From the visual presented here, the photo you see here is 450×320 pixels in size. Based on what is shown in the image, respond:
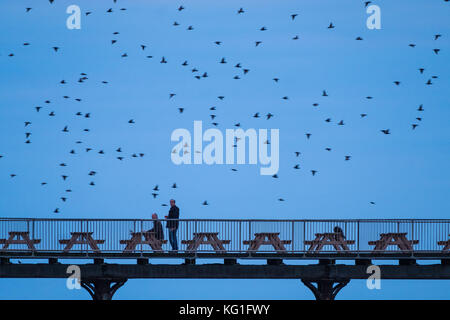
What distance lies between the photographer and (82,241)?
42.8 metres

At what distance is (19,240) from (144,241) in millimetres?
4314

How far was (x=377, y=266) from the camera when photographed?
43125 millimetres

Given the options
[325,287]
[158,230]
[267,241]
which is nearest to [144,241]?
[158,230]

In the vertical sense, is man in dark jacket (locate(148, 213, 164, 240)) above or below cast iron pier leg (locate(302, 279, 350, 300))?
above

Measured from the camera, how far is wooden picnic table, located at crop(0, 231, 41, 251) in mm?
42906

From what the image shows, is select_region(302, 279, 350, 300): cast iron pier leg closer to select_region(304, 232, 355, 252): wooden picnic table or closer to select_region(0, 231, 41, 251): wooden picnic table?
select_region(304, 232, 355, 252): wooden picnic table

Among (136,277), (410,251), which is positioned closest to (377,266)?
(410,251)

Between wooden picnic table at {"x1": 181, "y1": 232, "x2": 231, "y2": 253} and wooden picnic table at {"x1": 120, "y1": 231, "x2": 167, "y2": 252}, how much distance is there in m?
0.89

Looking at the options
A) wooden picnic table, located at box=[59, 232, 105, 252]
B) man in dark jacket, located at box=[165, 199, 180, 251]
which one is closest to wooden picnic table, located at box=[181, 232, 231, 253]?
man in dark jacket, located at box=[165, 199, 180, 251]

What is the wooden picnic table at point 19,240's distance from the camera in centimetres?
4291

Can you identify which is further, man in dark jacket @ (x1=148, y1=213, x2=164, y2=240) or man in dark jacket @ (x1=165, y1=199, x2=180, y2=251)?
man in dark jacket @ (x1=148, y1=213, x2=164, y2=240)
